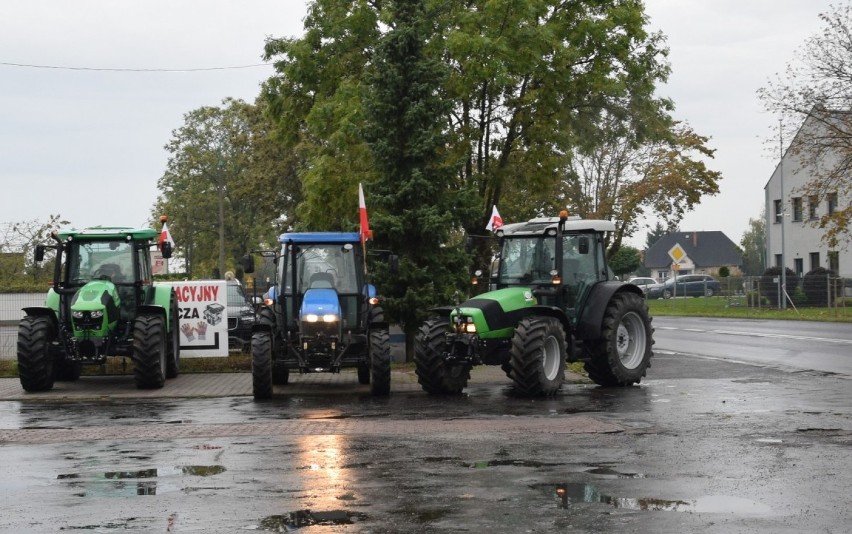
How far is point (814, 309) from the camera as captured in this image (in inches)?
2101

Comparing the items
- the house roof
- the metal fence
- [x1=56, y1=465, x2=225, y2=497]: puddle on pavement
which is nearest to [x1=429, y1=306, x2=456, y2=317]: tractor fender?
[x1=56, y1=465, x2=225, y2=497]: puddle on pavement

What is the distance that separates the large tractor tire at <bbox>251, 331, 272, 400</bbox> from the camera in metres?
18.9

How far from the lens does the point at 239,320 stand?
107ft

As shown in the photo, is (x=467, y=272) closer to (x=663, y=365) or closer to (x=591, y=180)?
(x=663, y=365)

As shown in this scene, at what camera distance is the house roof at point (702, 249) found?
156 m

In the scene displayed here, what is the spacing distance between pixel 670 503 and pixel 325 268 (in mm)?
11934

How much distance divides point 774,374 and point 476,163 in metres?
14.1

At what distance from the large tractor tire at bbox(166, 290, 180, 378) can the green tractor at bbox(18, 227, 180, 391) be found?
0.02 metres

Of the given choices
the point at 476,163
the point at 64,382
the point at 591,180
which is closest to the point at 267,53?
the point at 476,163

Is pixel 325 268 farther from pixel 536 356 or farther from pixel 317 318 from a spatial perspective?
pixel 536 356

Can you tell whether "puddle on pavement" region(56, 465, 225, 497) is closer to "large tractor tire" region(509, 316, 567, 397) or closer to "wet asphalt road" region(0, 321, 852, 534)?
"wet asphalt road" region(0, 321, 852, 534)

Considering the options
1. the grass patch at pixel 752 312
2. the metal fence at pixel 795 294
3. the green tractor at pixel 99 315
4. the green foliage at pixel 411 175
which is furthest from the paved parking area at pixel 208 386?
the metal fence at pixel 795 294

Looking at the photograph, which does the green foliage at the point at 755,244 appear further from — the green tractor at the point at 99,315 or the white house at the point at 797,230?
the green tractor at the point at 99,315

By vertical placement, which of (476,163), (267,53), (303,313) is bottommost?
(303,313)
